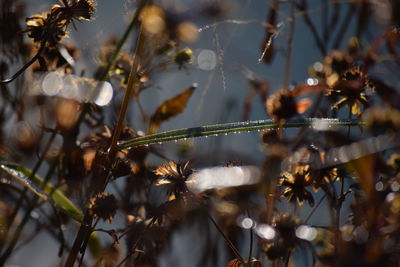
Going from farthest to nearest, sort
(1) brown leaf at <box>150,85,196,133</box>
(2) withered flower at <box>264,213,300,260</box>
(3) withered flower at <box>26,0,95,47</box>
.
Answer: (1) brown leaf at <box>150,85,196,133</box>
(3) withered flower at <box>26,0,95,47</box>
(2) withered flower at <box>264,213,300,260</box>

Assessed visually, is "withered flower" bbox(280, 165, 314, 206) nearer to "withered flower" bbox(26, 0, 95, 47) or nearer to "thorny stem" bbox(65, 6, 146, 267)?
"thorny stem" bbox(65, 6, 146, 267)

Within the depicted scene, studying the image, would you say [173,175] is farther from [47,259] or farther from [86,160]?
[47,259]

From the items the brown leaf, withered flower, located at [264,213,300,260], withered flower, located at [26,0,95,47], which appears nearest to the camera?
withered flower, located at [264,213,300,260]

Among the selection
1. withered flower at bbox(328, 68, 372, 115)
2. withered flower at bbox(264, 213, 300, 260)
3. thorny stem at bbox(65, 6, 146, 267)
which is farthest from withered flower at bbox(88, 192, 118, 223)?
withered flower at bbox(328, 68, 372, 115)

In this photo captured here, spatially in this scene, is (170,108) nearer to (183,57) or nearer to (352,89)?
(183,57)

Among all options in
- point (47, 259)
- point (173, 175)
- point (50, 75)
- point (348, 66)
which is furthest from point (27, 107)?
point (348, 66)

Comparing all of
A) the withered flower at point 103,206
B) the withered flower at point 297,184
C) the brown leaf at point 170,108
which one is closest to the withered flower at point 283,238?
the withered flower at point 297,184
